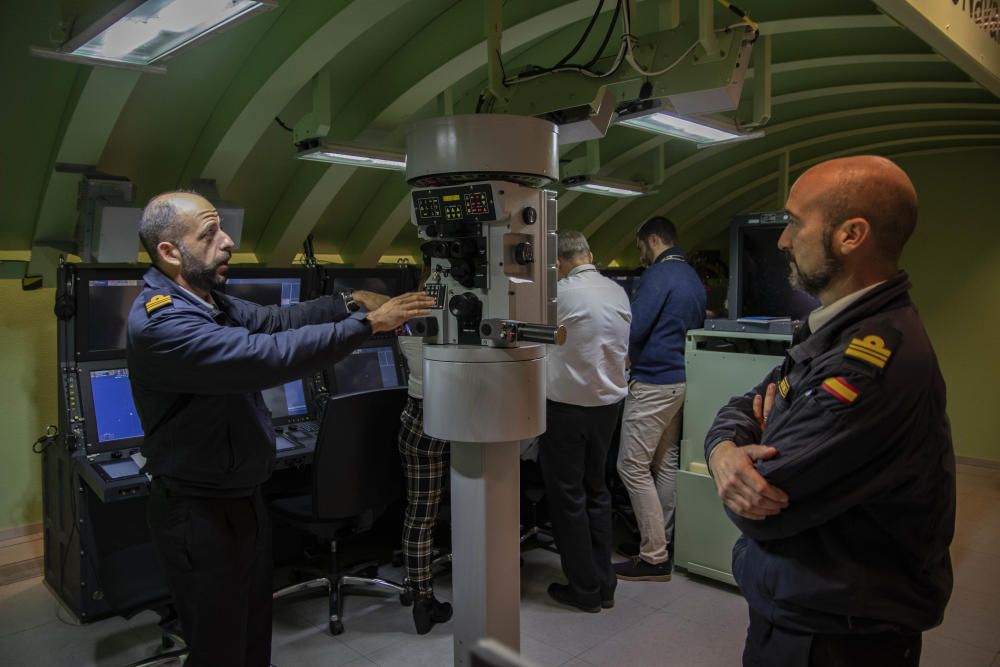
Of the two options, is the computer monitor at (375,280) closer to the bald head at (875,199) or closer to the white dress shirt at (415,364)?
the white dress shirt at (415,364)

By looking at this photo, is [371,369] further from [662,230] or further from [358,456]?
[662,230]

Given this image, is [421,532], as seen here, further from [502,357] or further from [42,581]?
[42,581]

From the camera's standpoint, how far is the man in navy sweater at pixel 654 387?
387cm

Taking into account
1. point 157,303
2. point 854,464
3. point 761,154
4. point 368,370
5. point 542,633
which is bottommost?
point 542,633

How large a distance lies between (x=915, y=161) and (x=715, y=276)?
239cm

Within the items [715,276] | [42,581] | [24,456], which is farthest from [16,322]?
[715,276]

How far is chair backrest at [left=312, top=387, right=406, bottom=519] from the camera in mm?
3143

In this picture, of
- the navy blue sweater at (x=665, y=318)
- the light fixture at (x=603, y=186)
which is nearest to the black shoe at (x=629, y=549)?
the navy blue sweater at (x=665, y=318)

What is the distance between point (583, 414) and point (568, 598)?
970 millimetres

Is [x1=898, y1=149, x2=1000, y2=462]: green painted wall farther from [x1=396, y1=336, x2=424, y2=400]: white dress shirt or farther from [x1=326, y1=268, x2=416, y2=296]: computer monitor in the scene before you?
[x1=396, y1=336, x2=424, y2=400]: white dress shirt

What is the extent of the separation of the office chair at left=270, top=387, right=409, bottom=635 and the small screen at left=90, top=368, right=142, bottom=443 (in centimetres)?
77

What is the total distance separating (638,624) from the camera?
133 inches

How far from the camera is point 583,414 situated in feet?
11.1

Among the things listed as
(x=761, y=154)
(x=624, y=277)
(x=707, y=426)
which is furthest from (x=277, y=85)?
(x=761, y=154)
